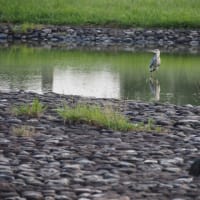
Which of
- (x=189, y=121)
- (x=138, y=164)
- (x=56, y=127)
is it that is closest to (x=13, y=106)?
(x=56, y=127)

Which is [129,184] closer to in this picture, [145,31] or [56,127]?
[56,127]

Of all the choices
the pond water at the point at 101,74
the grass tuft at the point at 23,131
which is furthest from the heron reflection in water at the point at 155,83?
the grass tuft at the point at 23,131

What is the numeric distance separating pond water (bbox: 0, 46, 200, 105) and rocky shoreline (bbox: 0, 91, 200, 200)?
27.3 feet

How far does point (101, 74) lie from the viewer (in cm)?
2834

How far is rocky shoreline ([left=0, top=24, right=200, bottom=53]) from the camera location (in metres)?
42.8

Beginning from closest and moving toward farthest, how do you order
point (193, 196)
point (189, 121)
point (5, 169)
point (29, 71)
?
point (193, 196) → point (5, 169) → point (189, 121) → point (29, 71)

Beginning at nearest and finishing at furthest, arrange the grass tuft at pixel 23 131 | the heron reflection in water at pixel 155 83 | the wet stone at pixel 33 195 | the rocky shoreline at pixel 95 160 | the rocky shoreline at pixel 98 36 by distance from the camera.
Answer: the wet stone at pixel 33 195 < the rocky shoreline at pixel 95 160 < the grass tuft at pixel 23 131 < the heron reflection in water at pixel 155 83 < the rocky shoreline at pixel 98 36

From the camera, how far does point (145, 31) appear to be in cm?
4456

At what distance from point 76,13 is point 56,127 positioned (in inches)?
1335

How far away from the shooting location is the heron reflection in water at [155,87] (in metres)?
23.1

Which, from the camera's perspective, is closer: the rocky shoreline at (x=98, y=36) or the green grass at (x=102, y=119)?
the green grass at (x=102, y=119)

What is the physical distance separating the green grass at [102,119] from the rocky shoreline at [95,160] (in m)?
0.17

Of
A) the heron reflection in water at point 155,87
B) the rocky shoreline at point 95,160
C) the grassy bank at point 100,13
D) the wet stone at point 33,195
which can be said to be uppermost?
the grassy bank at point 100,13

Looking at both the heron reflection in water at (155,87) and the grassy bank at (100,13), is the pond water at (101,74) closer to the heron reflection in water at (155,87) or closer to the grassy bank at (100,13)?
the heron reflection in water at (155,87)
